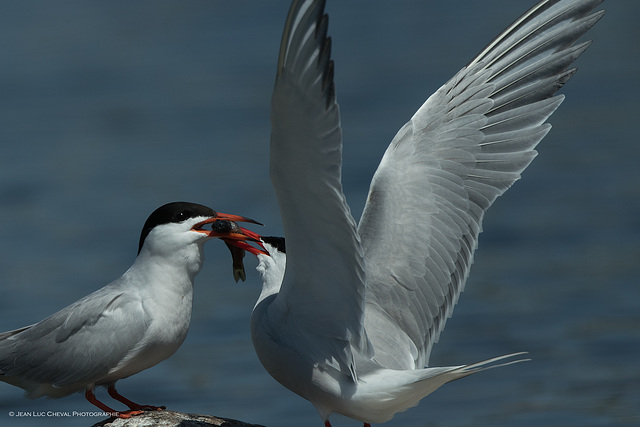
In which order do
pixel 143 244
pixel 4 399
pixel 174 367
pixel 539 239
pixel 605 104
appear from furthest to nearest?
1. pixel 605 104
2. pixel 539 239
3. pixel 174 367
4. pixel 4 399
5. pixel 143 244

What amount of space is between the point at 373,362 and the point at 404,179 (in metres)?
1.33

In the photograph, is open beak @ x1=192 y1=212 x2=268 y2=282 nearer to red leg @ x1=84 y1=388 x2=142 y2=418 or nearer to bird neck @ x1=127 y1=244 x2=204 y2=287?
bird neck @ x1=127 y1=244 x2=204 y2=287

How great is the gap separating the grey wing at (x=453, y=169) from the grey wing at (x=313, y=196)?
78cm

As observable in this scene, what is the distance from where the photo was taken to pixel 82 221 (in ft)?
44.3

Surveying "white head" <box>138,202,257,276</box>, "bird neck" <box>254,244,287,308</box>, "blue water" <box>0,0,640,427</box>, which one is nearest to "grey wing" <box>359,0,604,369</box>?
"bird neck" <box>254,244,287,308</box>

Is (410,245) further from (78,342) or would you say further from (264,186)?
(264,186)

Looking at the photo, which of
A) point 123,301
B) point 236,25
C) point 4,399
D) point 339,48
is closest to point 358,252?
point 123,301

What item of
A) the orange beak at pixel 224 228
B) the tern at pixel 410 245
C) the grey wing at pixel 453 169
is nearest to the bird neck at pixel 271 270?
the tern at pixel 410 245

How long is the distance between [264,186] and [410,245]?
7339mm

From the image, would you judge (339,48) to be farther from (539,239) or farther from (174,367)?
(174,367)

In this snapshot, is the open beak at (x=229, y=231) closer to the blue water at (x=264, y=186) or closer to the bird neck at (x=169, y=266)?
the bird neck at (x=169, y=266)

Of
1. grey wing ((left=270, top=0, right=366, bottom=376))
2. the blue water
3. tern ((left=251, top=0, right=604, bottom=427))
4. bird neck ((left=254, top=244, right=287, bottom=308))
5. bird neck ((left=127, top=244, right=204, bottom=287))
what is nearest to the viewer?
grey wing ((left=270, top=0, right=366, bottom=376))

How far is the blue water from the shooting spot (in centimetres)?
987

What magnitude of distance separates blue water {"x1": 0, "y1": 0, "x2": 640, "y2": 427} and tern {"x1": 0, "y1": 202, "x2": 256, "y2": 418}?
11.0 ft
